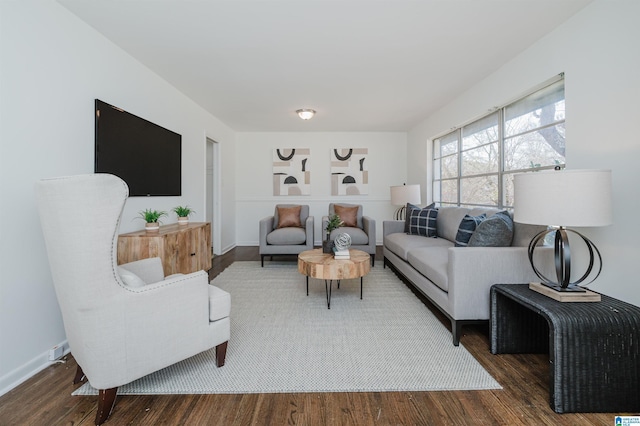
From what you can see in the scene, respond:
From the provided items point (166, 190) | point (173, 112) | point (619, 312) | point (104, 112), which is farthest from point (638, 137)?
point (173, 112)

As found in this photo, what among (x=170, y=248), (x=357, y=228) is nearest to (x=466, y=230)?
(x=357, y=228)

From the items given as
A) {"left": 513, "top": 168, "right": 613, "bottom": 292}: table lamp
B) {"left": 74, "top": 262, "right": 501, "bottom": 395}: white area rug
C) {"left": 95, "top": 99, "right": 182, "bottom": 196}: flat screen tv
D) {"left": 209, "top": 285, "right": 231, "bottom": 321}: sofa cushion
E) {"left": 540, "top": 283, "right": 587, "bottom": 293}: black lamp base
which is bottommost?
{"left": 74, "top": 262, "right": 501, "bottom": 395}: white area rug

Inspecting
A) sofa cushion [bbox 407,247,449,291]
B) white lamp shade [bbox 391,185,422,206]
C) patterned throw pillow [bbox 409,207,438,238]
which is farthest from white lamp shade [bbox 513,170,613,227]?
white lamp shade [bbox 391,185,422,206]

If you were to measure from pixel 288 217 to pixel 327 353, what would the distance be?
9.80 ft

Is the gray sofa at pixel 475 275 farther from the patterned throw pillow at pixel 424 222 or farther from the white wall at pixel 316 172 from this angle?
the white wall at pixel 316 172

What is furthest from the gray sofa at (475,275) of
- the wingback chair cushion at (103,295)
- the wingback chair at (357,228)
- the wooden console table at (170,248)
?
the wooden console table at (170,248)

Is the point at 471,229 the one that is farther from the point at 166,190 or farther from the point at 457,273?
the point at 166,190

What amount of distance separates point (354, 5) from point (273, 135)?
155 inches

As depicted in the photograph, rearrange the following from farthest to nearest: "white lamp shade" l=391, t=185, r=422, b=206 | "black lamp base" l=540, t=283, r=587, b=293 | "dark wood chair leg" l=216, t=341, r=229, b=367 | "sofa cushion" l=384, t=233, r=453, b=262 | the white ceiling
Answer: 1. "white lamp shade" l=391, t=185, r=422, b=206
2. "sofa cushion" l=384, t=233, r=453, b=262
3. the white ceiling
4. "dark wood chair leg" l=216, t=341, r=229, b=367
5. "black lamp base" l=540, t=283, r=587, b=293

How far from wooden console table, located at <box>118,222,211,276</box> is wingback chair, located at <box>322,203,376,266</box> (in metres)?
1.77

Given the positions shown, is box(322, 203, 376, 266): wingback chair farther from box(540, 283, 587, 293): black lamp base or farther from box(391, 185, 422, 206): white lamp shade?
box(540, 283, 587, 293): black lamp base

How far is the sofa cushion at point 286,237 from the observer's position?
4.11 meters

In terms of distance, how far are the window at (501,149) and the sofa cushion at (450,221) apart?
0.36m

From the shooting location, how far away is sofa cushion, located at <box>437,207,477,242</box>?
3330 mm
